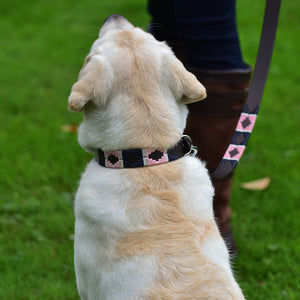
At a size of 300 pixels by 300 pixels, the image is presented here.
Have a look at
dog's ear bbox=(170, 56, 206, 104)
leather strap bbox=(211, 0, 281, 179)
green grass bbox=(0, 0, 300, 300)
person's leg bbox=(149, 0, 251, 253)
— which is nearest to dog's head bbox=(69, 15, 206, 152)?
dog's ear bbox=(170, 56, 206, 104)

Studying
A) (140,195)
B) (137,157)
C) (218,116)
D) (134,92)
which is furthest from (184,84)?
(218,116)

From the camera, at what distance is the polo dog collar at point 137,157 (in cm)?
212

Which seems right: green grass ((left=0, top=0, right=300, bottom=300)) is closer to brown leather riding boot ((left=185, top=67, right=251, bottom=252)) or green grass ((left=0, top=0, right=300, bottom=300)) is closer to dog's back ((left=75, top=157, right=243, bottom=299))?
brown leather riding boot ((left=185, top=67, right=251, bottom=252))

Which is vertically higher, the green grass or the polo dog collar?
the polo dog collar

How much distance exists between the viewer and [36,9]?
8656 millimetres

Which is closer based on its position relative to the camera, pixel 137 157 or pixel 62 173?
pixel 137 157

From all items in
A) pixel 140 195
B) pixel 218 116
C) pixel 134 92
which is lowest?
pixel 218 116

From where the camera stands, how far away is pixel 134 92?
2131 mm

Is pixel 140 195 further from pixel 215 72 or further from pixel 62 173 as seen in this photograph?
pixel 62 173

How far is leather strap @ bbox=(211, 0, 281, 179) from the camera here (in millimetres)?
2582

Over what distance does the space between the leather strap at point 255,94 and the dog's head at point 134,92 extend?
459 millimetres

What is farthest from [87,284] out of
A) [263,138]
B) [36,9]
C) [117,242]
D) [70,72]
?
[36,9]

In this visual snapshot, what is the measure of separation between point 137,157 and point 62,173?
222 cm

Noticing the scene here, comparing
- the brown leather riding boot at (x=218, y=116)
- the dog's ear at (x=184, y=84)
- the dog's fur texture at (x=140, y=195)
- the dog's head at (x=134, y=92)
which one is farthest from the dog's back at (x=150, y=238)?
the brown leather riding boot at (x=218, y=116)
